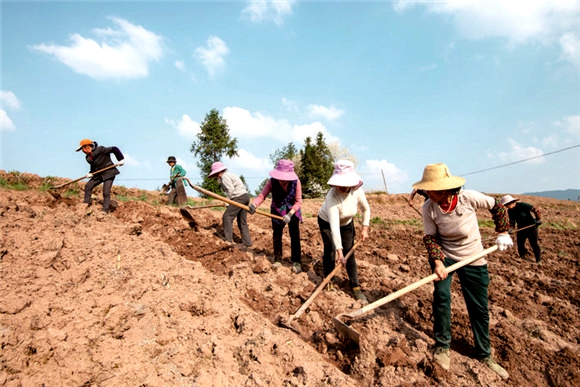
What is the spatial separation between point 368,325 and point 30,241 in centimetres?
433

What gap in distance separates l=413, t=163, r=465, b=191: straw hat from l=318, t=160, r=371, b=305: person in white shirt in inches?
32.1

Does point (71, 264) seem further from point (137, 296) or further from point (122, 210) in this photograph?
point (122, 210)

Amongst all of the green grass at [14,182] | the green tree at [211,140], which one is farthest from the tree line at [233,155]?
the green grass at [14,182]

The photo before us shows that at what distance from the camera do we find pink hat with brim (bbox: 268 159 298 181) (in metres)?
4.56

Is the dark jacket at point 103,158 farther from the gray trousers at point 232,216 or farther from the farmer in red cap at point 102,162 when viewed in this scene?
the gray trousers at point 232,216

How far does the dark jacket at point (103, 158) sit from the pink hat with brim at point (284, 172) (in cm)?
432

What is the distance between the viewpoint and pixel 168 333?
287 cm

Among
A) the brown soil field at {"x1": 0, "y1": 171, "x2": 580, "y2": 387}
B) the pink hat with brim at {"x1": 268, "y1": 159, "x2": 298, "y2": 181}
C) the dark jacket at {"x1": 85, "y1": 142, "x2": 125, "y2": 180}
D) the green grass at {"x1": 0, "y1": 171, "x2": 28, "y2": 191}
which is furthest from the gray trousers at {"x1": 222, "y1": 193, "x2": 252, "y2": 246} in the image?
the green grass at {"x1": 0, "y1": 171, "x2": 28, "y2": 191}

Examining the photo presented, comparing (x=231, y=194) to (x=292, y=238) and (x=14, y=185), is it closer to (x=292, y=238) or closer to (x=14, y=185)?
(x=292, y=238)

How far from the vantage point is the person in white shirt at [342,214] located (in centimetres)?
360

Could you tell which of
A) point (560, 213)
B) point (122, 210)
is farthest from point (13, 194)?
Answer: point (560, 213)

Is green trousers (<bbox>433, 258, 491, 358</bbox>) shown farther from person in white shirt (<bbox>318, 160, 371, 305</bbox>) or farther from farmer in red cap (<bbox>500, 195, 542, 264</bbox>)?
farmer in red cap (<bbox>500, 195, 542, 264</bbox>)

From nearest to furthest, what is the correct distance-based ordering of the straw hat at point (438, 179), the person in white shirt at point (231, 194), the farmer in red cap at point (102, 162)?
1. the straw hat at point (438, 179)
2. the person in white shirt at point (231, 194)
3. the farmer in red cap at point (102, 162)

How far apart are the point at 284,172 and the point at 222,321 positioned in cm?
211
